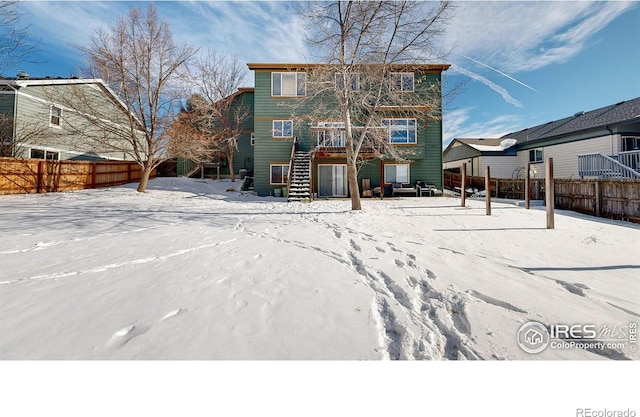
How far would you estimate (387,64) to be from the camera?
893 centimetres

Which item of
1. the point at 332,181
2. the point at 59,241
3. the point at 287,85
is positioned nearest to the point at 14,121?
the point at 287,85

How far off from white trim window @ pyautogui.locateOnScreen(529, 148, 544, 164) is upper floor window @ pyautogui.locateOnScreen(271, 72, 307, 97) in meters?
17.9

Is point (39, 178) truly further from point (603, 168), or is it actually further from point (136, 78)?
point (603, 168)

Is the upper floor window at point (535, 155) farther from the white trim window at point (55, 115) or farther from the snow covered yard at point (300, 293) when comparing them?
the white trim window at point (55, 115)

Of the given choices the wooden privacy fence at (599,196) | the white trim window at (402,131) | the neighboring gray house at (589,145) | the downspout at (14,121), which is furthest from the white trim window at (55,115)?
the neighboring gray house at (589,145)

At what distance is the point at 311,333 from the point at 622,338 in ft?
8.59

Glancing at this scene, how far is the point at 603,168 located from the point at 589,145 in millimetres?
4410

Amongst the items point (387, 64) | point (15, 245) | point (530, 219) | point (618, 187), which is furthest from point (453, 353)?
point (618, 187)

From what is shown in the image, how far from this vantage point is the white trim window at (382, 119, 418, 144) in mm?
15430

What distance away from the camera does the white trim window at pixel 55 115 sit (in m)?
15.7

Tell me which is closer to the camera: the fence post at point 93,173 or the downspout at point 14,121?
the downspout at point 14,121

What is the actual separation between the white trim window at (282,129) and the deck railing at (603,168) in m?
16.0
